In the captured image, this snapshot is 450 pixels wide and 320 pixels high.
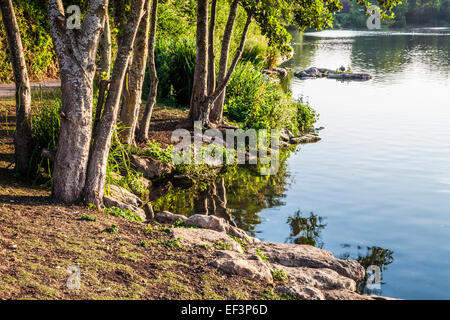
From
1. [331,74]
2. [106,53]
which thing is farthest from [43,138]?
[331,74]

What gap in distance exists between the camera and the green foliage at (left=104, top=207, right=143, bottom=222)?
23.9 feet

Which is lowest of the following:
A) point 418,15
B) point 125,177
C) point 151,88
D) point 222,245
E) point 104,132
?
point 222,245

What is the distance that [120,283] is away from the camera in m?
5.00

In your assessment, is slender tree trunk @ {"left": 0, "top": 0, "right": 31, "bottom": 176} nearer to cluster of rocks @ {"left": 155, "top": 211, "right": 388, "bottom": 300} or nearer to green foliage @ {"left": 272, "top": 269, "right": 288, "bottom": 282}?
cluster of rocks @ {"left": 155, "top": 211, "right": 388, "bottom": 300}

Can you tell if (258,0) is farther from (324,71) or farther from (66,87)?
(324,71)

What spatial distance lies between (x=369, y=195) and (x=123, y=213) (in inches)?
220

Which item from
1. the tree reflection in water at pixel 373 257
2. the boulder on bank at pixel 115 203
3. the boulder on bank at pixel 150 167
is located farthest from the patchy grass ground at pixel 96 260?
the boulder on bank at pixel 150 167

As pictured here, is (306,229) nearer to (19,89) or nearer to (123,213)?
(123,213)

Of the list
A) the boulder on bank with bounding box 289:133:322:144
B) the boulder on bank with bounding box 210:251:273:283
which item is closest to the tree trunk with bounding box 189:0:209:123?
the boulder on bank with bounding box 289:133:322:144

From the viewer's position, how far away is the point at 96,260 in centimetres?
536

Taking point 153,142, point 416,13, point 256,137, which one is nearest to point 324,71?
point 256,137

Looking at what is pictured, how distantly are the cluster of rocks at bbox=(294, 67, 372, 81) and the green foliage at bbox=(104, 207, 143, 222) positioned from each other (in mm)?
22714

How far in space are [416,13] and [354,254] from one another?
7966 cm

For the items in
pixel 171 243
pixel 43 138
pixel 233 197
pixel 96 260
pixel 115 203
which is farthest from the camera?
pixel 233 197
